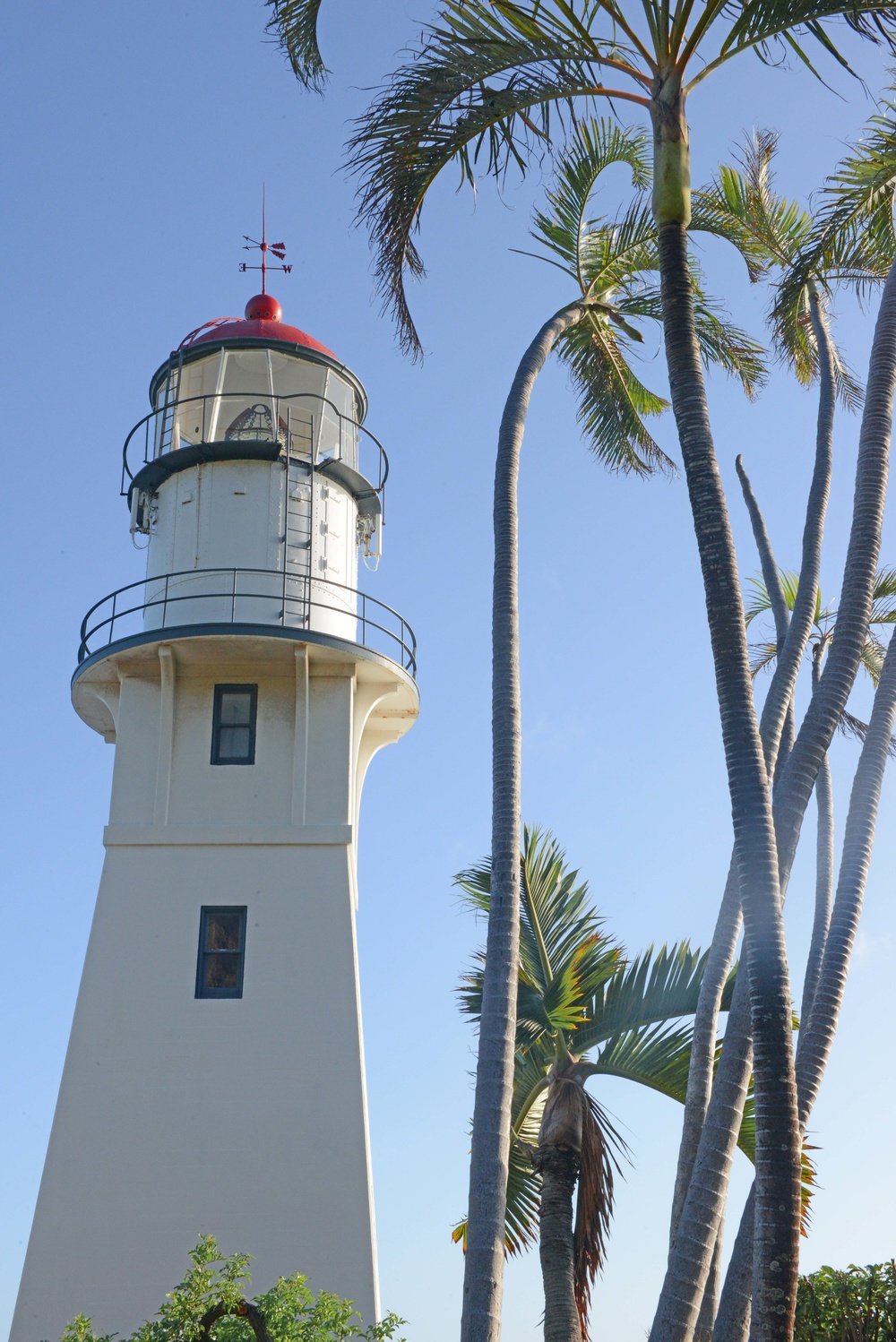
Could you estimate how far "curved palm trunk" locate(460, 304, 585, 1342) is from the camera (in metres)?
10.1

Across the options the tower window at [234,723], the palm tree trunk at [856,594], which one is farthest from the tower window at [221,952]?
the palm tree trunk at [856,594]

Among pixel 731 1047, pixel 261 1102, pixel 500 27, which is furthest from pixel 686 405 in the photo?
pixel 261 1102

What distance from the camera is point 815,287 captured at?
15.7 meters

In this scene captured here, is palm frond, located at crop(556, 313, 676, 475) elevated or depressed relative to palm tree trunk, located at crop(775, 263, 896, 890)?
elevated

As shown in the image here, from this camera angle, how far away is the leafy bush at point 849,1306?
412 inches

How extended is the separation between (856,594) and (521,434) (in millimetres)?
4161

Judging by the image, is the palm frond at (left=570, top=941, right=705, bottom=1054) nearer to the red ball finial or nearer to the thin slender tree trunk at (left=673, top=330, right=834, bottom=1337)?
the thin slender tree trunk at (left=673, top=330, right=834, bottom=1337)

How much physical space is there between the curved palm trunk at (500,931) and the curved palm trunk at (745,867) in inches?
65.6

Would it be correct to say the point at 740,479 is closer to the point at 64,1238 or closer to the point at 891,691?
the point at 891,691

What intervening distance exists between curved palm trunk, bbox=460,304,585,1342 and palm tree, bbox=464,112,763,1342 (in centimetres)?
1

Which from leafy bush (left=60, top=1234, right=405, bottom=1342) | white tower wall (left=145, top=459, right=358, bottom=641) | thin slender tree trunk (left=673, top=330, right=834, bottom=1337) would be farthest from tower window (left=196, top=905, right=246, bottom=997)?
leafy bush (left=60, top=1234, right=405, bottom=1342)

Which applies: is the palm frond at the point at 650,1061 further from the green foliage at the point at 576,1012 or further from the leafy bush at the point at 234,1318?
the leafy bush at the point at 234,1318

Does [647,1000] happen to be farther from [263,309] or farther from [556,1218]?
[263,309]

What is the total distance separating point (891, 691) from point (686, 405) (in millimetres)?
3821
